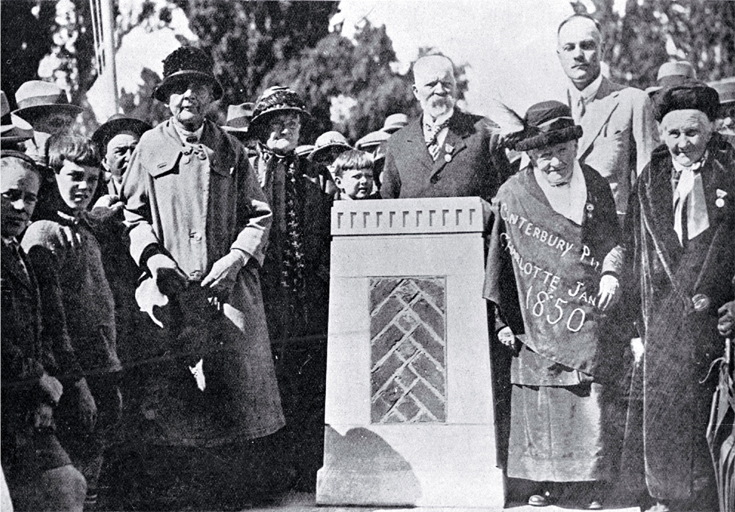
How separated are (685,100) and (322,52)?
2.29m

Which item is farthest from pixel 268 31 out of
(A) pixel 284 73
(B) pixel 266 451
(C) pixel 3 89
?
(B) pixel 266 451

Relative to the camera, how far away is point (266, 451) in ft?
18.8

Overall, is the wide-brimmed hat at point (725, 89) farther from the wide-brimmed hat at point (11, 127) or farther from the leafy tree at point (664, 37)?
the wide-brimmed hat at point (11, 127)

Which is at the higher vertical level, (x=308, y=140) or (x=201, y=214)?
(x=308, y=140)

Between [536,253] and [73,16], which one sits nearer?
[536,253]

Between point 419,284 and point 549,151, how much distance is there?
3.74ft

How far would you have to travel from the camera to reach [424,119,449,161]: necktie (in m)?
5.82

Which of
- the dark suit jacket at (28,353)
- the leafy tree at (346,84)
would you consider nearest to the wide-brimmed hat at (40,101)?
the dark suit jacket at (28,353)

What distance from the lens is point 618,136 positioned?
5766mm

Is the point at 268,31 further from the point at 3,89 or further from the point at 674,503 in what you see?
the point at 674,503

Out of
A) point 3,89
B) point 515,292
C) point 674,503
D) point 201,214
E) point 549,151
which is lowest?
point 674,503

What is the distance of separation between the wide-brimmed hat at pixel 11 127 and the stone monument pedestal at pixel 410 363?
2.09 metres

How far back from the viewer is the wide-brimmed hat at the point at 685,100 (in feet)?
18.9

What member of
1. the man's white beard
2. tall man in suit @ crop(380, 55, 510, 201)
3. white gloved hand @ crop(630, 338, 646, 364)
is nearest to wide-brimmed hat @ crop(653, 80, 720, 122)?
tall man in suit @ crop(380, 55, 510, 201)
